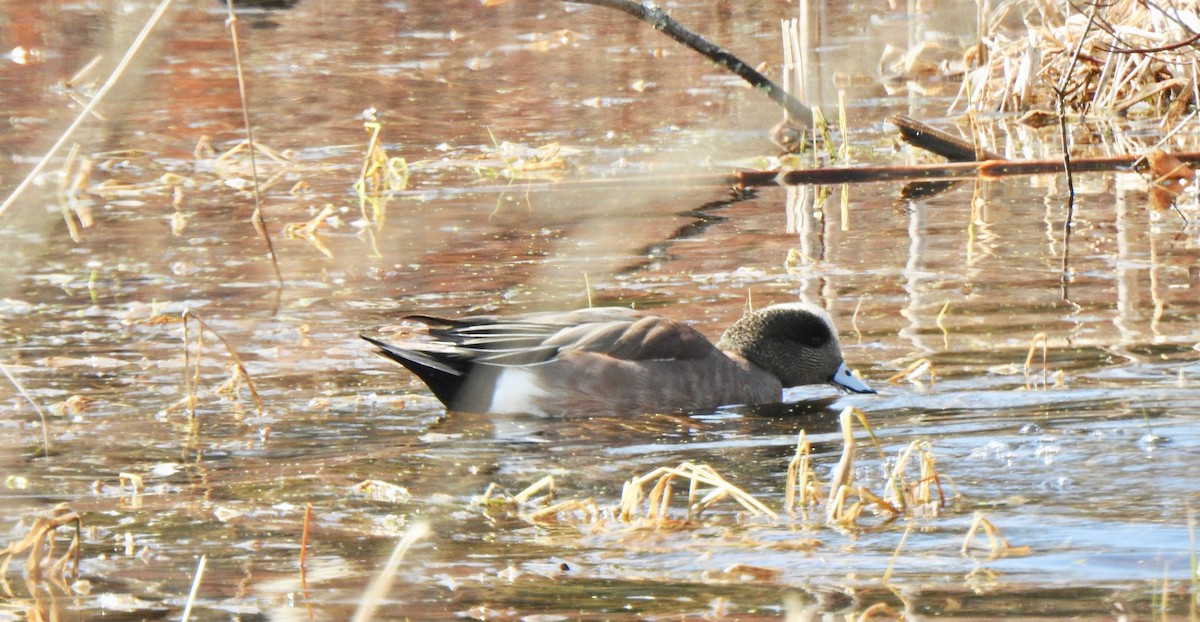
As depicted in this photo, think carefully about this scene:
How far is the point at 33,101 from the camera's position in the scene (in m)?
12.2

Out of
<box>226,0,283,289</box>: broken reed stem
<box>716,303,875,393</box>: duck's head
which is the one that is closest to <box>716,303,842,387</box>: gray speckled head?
<box>716,303,875,393</box>: duck's head

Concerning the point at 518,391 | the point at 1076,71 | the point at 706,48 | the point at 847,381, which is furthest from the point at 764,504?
the point at 1076,71

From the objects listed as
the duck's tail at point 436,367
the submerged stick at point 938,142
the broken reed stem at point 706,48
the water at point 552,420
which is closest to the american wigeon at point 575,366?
the duck's tail at point 436,367

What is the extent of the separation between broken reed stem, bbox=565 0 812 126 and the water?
0.34m

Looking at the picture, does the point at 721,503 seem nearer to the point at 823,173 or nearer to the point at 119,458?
the point at 119,458

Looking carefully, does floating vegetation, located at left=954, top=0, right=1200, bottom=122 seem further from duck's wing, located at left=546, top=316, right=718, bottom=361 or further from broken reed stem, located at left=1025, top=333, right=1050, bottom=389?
duck's wing, located at left=546, top=316, right=718, bottom=361

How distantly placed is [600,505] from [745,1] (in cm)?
1249

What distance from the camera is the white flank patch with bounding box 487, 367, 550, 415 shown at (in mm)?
5562

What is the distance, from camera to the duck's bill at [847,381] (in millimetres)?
5441

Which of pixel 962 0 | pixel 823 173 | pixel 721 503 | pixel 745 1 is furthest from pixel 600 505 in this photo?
pixel 745 1

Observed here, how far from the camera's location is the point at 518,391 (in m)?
5.57

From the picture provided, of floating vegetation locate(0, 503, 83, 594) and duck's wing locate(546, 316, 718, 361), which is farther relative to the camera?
duck's wing locate(546, 316, 718, 361)

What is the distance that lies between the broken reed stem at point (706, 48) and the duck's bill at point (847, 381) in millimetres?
2912

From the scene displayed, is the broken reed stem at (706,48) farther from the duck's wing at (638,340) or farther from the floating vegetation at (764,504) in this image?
the floating vegetation at (764,504)
